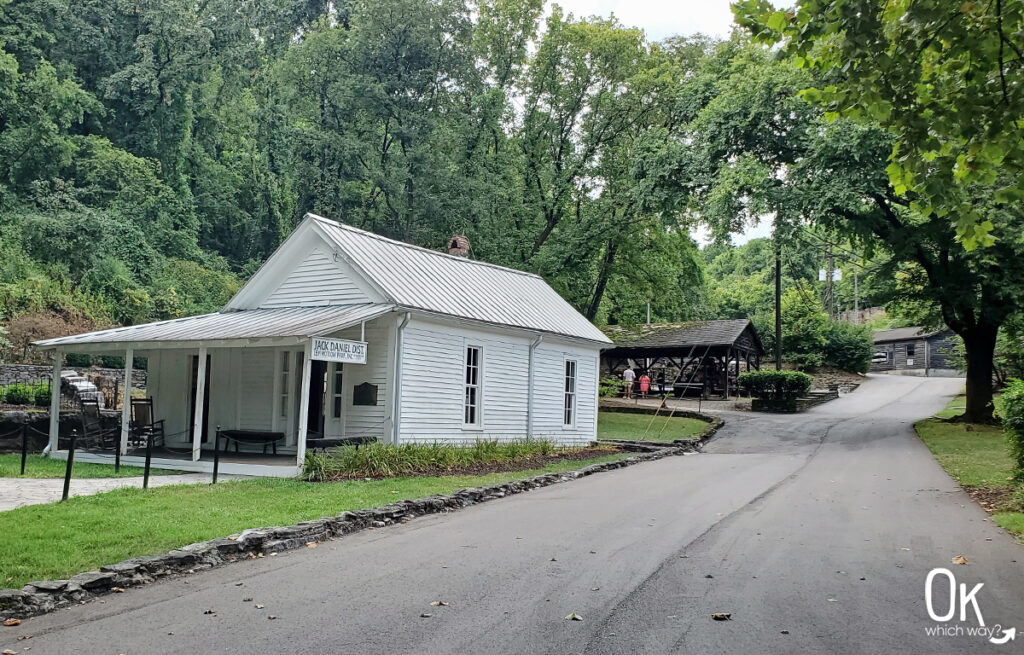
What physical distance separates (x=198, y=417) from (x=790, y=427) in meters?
20.4

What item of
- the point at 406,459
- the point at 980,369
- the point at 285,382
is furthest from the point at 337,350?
the point at 980,369

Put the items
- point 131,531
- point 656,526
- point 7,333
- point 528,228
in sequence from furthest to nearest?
1. point 528,228
2. point 7,333
3. point 656,526
4. point 131,531

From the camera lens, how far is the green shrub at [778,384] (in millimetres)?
34562

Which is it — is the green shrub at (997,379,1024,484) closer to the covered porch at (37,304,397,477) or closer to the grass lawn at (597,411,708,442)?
the covered porch at (37,304,397,477)

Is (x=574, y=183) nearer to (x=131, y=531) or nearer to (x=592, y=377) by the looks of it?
(x=592, y=377)

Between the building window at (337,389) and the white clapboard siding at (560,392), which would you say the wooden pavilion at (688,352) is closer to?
the white clapboard siding at (560,392)

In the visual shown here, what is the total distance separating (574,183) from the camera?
3328cm

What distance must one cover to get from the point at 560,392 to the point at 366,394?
7.14 m

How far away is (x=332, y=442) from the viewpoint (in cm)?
1452

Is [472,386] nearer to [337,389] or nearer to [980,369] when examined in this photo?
[337,389]

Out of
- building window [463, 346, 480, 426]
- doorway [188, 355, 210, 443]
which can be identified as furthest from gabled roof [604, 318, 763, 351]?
doorway [188, 355, 210, 443]

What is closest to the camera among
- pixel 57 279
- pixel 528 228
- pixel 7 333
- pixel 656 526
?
pixel 656 526

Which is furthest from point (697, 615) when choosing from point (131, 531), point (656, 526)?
point (131, 531)

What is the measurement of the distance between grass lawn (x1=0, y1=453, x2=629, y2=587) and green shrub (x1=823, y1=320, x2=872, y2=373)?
46794mm
